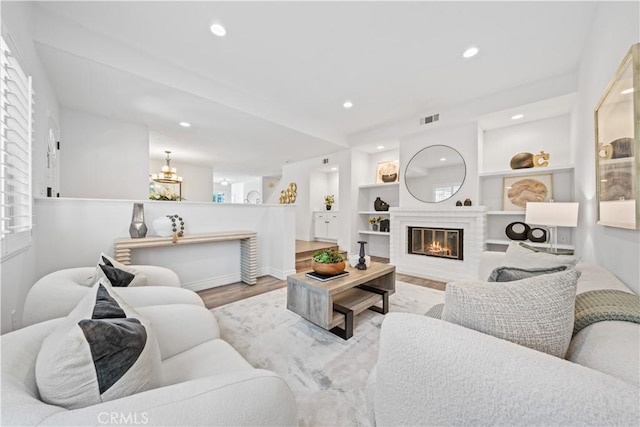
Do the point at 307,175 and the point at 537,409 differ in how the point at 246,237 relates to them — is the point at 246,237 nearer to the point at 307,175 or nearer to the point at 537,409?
the point at 537,409

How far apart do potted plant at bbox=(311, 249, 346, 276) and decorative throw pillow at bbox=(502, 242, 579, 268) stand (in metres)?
1.31

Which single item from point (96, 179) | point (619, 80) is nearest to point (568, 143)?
point (619, 80)

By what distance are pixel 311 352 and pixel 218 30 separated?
297 centimetres

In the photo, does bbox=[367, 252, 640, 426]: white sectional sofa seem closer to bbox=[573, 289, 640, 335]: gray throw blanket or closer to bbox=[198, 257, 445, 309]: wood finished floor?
bbox=[573, 289, 640, 335]: gray throw blanket

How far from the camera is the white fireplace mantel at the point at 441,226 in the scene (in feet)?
11.7

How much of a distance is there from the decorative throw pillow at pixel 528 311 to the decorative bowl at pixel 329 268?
1.41 m

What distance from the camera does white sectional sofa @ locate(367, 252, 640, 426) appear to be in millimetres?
518

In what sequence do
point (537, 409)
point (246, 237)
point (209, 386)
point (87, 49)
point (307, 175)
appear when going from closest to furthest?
point (537, 409)
point (209, 386)
point (87, 49)
point (246, 237)
point (307, 175)

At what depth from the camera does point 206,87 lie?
3002mm

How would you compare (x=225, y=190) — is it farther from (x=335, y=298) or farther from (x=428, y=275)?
(x=335, y=298)

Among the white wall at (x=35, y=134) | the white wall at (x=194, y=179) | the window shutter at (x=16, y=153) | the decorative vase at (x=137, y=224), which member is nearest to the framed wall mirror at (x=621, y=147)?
the window shutter at (x=16, y=153)

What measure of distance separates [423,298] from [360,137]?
343 cm

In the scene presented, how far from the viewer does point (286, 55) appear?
2641mm

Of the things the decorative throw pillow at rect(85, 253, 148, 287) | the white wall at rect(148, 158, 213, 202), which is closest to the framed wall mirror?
the decorative throw pillow at rect(85, 253, 148, 287)
